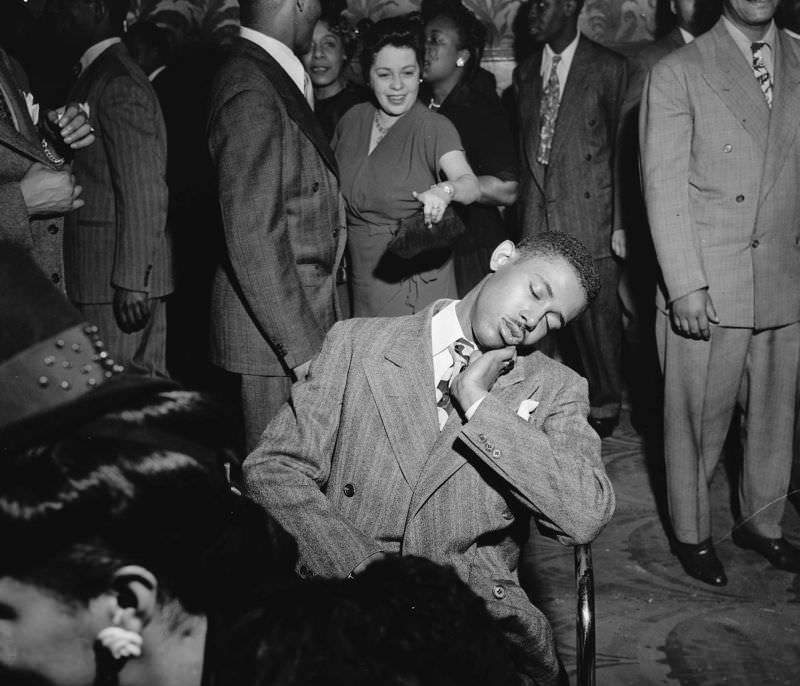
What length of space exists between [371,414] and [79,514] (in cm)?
99

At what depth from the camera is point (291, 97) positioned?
9.00 ft

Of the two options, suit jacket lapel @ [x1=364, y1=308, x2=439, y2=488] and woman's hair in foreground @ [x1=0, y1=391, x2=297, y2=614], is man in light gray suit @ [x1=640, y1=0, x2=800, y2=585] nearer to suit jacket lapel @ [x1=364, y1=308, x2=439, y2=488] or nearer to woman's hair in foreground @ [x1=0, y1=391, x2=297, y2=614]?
suit jacket lapel @ [x1=364, y1=308, x2=439, y2=488]

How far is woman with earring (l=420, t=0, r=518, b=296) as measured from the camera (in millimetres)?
4016

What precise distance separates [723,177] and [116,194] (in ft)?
7.07

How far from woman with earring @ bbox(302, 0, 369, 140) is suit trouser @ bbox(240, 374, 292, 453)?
5.56 ft

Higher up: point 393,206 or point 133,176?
point 133,176

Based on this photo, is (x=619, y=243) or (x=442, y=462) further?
(x=619, y=243)

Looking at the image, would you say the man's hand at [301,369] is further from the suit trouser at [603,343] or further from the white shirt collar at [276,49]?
the suit trouser at [603,343]

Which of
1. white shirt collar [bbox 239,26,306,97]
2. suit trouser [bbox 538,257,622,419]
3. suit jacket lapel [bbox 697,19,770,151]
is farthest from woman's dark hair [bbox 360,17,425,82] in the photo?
suit trouser [bbox 538,257,622,419]

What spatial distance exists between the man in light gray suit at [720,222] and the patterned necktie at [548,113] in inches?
50.7

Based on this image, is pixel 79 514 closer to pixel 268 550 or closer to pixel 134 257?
pixel 268 550

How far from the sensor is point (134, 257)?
339cm

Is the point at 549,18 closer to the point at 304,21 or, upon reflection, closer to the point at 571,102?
the point at 571,102

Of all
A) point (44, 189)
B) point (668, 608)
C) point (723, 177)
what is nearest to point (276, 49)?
point (44, 189)
